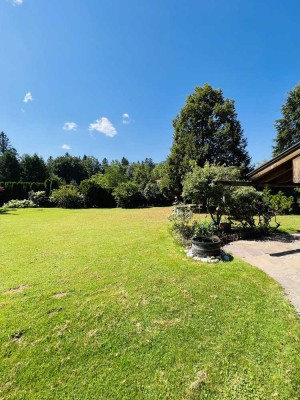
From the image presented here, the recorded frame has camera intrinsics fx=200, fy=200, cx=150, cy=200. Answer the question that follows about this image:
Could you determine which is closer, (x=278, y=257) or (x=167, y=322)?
(x=167, y=322)

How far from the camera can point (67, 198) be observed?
2114cm

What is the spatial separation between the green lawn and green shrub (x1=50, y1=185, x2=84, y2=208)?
16915mm

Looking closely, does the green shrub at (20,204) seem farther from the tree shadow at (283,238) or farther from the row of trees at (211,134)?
the tree shadow at (283,238)

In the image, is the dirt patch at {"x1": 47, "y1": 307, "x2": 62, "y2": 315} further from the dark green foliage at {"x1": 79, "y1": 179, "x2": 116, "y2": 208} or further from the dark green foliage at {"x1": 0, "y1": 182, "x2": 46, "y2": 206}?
the dark green foliage at {"x1": 0, "y1": 182, "x2": 46, "y2": 206}

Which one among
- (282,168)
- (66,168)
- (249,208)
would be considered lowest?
(249,208)

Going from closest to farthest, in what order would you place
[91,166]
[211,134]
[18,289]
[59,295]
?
[59,295]
[18,289]
[211,134]
[91,166]

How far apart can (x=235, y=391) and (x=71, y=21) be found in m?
10.6

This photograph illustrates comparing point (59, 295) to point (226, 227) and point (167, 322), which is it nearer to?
point (167, 322)

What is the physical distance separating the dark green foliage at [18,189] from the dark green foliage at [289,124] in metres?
26.8

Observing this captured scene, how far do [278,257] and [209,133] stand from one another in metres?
15.2

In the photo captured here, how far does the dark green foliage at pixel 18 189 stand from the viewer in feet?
77.8

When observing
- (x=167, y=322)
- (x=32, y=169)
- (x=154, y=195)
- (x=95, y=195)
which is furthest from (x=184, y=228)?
(x=32, y=169)

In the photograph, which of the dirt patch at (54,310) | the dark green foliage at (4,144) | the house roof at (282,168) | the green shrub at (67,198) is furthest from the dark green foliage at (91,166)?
the dirt patch at (54,310)

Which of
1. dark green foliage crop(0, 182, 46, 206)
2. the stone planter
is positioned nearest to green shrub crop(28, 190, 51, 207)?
dark green foliage crop(0, 182, 46, 206)
